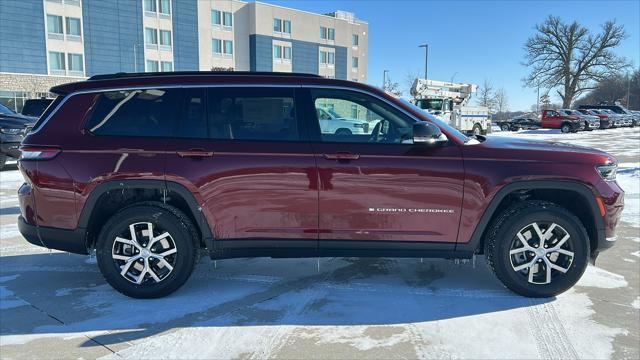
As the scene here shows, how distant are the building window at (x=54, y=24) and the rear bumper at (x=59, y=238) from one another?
153 feet

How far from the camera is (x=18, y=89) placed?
4156 centimetres

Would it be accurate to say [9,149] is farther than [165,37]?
No

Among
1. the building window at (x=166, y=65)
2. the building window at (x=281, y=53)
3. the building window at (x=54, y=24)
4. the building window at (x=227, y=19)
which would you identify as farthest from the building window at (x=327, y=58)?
the building window at (x=54, y=24)

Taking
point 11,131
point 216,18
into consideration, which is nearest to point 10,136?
point 11,131

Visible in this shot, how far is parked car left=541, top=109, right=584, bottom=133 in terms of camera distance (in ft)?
109

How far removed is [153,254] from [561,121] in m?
35.6

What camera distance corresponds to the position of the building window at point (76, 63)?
44406 mm

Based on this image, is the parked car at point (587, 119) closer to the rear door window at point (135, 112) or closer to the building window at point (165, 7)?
the rear door window at point (135, 112)

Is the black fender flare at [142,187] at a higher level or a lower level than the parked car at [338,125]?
lower

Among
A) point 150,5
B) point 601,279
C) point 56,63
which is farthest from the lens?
point 150,5

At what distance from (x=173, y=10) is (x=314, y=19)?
20439mm

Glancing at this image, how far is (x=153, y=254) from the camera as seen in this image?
4.06m

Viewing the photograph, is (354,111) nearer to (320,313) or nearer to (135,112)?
(320,313)

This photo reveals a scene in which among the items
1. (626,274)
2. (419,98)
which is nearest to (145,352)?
(626,274)
